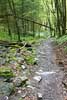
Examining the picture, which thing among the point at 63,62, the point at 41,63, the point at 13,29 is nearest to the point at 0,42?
the point at 41,63

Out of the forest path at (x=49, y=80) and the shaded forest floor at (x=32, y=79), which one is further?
the forest path at (x=49, y=80)

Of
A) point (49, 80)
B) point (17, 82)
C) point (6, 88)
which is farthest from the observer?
point (49, 80)

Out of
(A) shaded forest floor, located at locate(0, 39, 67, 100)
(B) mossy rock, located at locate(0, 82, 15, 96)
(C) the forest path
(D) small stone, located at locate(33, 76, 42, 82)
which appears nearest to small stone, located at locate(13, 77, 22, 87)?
(A) shaded forest floor, located at locate(0, 39, 67, 100)

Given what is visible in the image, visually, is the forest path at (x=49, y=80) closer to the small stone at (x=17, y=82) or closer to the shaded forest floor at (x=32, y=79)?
the shaded forest floor at (x=32, y=79)

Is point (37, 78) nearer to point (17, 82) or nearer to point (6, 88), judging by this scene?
point (17, 82)

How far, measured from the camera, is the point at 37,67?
8422mm

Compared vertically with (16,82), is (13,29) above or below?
below

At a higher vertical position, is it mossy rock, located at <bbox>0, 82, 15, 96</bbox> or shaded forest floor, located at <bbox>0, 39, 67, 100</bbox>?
mossy rock, located at <bbox>0, 82, 15, 96</bbox>

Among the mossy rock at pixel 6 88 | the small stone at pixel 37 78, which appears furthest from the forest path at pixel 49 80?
the mossy rock at pixel 6 88

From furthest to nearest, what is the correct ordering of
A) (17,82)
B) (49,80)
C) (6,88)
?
(49,80) < (17,82) < (6,88)

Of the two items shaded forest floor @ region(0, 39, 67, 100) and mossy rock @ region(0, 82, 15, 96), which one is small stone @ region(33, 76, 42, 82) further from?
mossy rock @ region(0, 82, 15, 96)

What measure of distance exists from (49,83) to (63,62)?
2.49 m

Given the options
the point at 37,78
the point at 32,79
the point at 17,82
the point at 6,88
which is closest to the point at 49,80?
the point at 37,78

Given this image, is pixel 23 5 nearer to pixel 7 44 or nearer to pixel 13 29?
pixel 13 29
